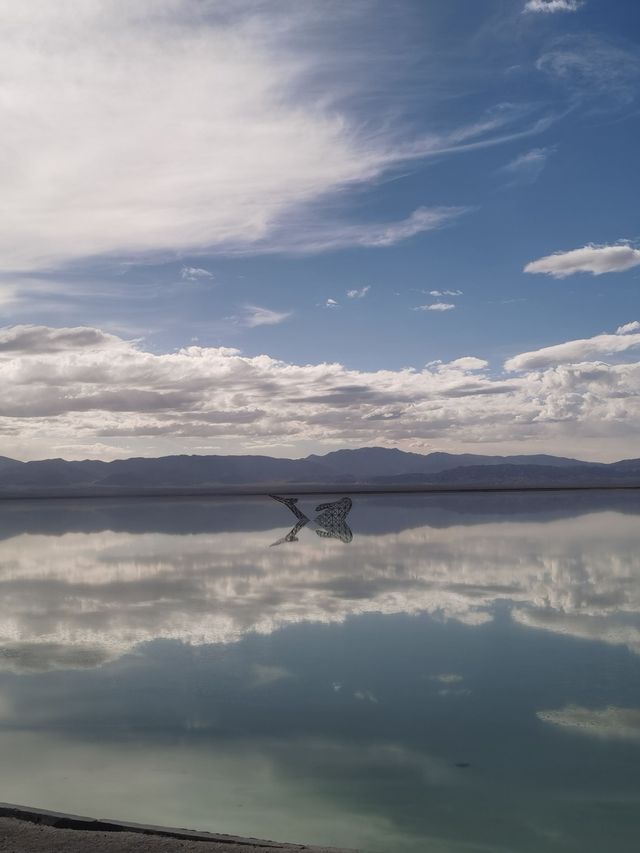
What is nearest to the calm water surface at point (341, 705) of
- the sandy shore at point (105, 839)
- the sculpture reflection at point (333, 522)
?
the sandy shore at point (105, 839)

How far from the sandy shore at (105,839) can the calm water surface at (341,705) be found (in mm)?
821

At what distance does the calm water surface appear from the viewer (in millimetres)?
8156

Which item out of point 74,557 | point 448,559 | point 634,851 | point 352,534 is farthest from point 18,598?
point 352,534

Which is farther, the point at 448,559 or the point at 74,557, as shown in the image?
the point at 74,557

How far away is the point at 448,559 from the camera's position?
28953 millimetres

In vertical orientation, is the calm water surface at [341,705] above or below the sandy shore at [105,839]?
below

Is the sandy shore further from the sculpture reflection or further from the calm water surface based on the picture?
the sculpture reflection

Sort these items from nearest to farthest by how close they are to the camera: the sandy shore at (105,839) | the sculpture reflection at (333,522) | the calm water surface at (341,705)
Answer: the sandy shore at (105,839) < the calm water surface at (341,705) < the sculpture reflection at (333,522)

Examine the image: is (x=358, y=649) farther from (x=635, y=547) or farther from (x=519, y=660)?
(x=635, y=547)

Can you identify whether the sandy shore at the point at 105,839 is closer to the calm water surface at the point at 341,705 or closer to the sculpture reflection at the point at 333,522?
the calm water surface at the point at 341,705

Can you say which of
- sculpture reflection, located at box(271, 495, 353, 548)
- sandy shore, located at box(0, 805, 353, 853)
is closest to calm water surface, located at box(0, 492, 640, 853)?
sandy shore, located at box(0, 805, 353, 853)

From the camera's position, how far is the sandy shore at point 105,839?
265 inches

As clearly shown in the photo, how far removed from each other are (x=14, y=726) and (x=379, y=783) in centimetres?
557

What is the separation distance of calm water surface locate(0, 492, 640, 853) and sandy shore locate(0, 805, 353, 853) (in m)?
0.82
